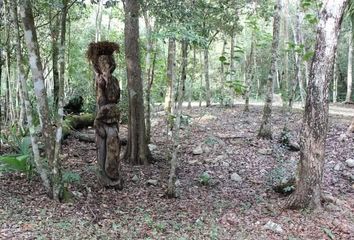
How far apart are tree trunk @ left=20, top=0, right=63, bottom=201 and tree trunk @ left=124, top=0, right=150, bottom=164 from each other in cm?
277

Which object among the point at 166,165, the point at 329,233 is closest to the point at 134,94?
the point at 166,165

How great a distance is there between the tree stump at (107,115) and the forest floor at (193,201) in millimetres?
374

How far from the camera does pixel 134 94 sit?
9.01m

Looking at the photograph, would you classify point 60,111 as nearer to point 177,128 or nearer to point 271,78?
point 177,128

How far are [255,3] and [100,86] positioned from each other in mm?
6972

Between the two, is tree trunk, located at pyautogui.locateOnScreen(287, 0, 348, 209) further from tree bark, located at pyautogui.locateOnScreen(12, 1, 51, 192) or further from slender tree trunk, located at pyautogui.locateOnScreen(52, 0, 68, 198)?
tree bark, located at pyautogui.locateOnScreen(12, 1, 51, 192)

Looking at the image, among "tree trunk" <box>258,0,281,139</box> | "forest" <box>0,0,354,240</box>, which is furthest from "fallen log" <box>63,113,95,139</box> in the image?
"tree trunk" <box>258,0,281,139</box>

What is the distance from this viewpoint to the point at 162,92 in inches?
734

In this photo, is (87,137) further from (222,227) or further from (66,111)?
(222,227)

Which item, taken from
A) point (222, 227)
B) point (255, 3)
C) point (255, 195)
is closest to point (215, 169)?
point (255, 195)

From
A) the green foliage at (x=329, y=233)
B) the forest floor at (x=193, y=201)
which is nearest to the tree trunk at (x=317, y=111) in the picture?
the forest floor at (x=193, y=201)

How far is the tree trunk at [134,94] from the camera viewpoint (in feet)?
29.3

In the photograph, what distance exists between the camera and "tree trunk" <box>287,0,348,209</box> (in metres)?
6.25

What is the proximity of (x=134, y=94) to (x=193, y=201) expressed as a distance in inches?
118
